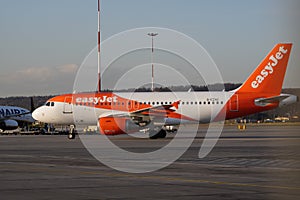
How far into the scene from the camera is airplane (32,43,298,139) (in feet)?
152

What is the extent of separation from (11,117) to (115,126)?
41.1 meters

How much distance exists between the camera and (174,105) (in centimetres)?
4716

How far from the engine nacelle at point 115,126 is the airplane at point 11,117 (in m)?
36.7

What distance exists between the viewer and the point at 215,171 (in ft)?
62.1

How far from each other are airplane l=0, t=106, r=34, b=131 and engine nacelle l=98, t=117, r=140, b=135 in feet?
120

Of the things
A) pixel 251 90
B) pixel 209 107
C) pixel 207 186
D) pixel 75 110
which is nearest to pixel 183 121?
pixel 209 107

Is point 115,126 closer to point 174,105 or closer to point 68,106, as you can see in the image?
point 174,105

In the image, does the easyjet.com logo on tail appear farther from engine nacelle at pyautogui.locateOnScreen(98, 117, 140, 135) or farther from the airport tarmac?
the airport tarmac

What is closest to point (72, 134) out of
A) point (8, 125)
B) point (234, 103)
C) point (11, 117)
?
point (234, 103)

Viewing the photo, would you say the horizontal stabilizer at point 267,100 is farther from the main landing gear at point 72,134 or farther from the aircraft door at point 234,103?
the main landing gear at point 72,134

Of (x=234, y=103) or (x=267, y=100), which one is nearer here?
(x=267, y=100)

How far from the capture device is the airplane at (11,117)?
7925 centimetres

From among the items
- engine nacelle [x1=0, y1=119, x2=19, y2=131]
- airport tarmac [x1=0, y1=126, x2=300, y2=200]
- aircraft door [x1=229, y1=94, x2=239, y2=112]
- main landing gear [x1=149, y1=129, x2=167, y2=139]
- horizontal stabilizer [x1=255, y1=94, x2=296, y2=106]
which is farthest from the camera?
engine nacelle [x1=0, y1=119, x2=19, y2=131]

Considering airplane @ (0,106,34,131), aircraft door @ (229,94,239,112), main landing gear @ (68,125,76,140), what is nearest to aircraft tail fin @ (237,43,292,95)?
aircraft door @ (229,94,239,112)
